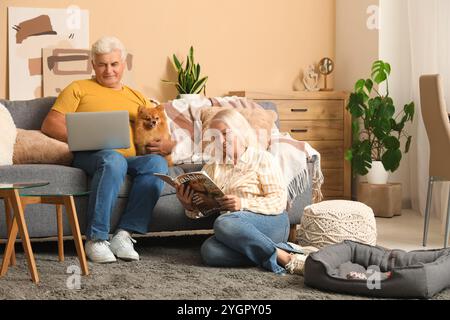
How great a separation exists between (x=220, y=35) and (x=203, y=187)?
9.47 feet

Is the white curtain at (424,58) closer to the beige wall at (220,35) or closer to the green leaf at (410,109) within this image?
the green leaf at (410,109)

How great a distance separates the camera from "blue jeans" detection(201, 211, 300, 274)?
3152 millimetres

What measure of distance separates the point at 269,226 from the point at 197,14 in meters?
2.98

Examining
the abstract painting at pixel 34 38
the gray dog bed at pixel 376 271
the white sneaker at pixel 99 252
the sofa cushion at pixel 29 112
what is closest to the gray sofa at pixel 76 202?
the white sneaker at pixel 99 252

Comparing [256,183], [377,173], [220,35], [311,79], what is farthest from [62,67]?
[256,183]

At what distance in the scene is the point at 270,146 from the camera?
4.12 meters

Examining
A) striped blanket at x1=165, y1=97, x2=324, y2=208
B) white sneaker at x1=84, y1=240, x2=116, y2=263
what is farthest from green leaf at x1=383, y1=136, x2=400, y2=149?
white sneaker at x1=84, y1=240, x2=116, y2=263

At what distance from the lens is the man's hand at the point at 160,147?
391 centimetres

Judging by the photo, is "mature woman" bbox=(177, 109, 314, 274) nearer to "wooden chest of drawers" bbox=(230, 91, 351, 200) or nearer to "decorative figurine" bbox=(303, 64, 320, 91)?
Answer: "wooden chest of drawers" bbox=(230, 91, 351, 200)

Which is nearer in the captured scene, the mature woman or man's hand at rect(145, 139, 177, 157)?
the mature woman

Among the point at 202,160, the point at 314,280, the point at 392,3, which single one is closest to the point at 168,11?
the point at 392,3

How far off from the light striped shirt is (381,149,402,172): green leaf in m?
2.02

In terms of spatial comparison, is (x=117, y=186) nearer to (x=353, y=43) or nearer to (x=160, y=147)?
(x=160, y=147)
